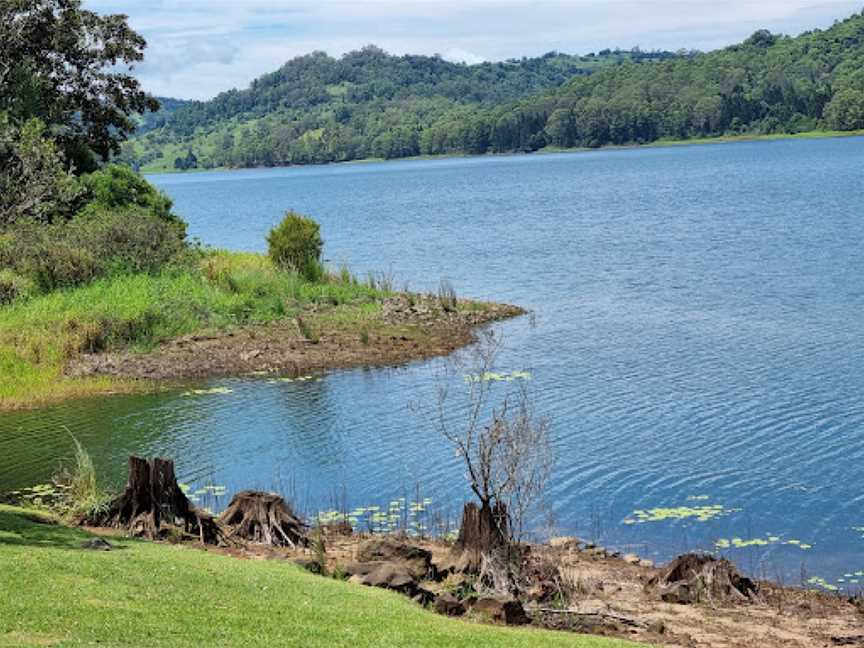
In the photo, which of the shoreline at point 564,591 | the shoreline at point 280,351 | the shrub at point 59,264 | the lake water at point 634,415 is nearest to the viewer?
the shoreline at point 564,591

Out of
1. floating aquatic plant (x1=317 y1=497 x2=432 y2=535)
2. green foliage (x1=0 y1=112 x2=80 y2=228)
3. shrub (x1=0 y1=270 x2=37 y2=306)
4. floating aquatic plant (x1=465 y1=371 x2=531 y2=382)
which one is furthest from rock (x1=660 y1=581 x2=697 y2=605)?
shrub (x1=0 y1=270 x2=37 y2=306)

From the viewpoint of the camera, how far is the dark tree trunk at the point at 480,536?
20.9 m

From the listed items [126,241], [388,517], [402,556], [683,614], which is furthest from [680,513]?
[126,241]

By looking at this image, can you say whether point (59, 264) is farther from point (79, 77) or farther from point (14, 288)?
point (79, 77)

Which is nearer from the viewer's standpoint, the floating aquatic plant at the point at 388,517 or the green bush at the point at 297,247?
the floating aquatic plant at the point at 388,517

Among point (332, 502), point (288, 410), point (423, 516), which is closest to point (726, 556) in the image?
point (423, 516)

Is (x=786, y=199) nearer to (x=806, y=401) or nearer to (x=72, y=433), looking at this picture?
(x=806, y=401)

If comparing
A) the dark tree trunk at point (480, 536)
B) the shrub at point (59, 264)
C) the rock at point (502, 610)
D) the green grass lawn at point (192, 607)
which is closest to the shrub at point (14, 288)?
the shrub at point (59, 264)

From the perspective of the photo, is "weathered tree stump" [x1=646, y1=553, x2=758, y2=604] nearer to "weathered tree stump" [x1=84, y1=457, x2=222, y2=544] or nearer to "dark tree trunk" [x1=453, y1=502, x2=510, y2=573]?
"dark tree trunk" [x1=453, y1=502, x2=510, y2=573]

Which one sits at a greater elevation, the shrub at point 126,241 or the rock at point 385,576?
the shrub at point 126,241

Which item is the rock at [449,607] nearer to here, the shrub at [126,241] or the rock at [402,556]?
the rock at [402,556]

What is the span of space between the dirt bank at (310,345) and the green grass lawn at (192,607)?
2212 centimetres

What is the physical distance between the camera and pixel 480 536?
2102 centimetres

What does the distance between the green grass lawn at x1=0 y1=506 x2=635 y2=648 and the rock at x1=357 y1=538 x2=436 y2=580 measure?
1698mm
